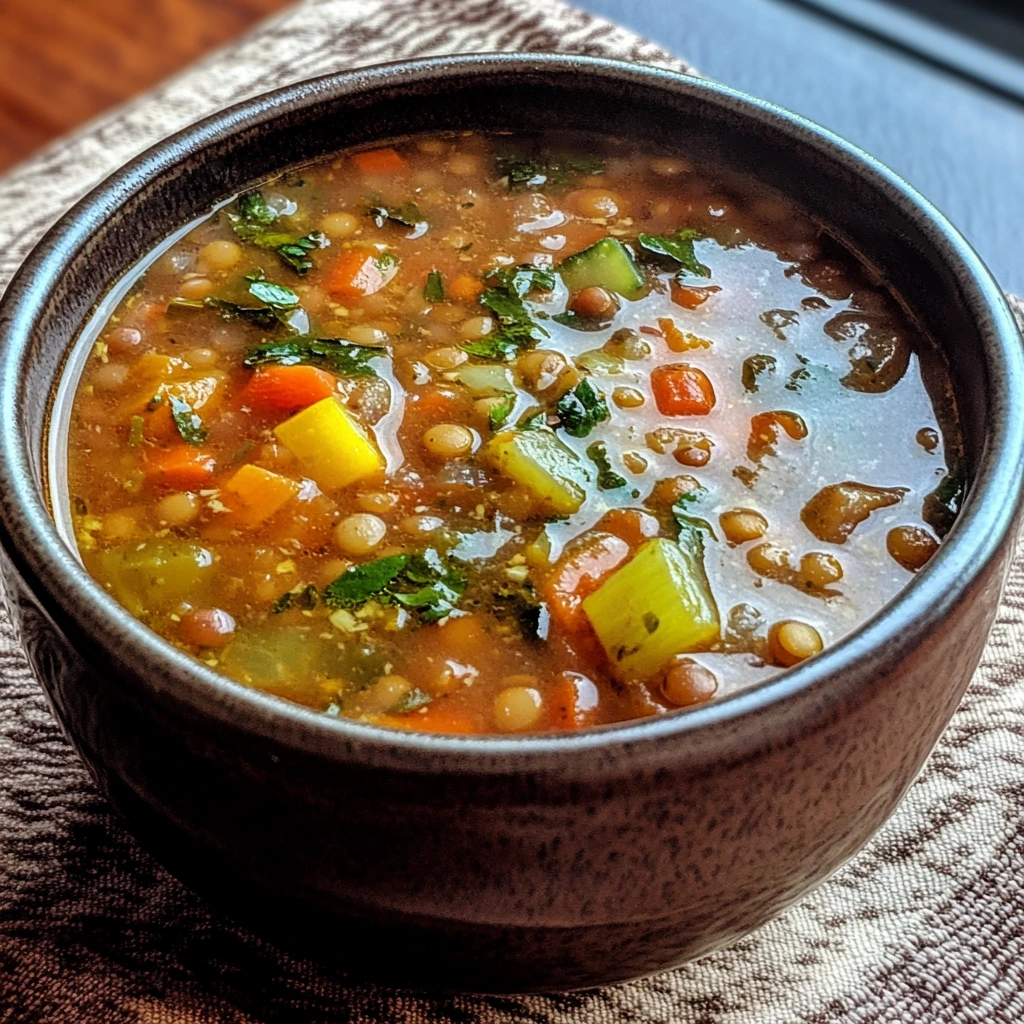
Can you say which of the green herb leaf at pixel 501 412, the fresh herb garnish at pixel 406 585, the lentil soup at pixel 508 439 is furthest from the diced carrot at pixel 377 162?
the fresh herb garnish at pixel 406 585

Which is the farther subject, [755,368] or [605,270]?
[605,270]

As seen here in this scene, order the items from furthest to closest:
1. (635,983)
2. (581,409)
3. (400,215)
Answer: (400,215), (581,409), (635,983)

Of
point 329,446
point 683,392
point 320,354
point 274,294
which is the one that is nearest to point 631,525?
point 683,392

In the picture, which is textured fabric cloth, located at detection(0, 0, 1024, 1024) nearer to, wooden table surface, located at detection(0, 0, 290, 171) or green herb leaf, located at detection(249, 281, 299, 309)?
green herb leaf, located at detection(249, 281, 299, 309)

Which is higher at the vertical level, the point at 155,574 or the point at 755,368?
the point at 755,368

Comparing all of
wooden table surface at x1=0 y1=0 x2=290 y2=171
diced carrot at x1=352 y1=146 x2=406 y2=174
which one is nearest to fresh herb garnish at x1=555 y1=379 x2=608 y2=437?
diced carrot at x1=352 y1=146 x2=406 y2=174

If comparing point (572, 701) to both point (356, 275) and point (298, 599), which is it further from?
point (356, 275)
